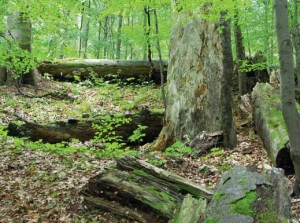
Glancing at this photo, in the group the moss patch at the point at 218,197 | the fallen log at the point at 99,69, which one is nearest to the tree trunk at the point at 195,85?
the moss patch at the point at 218,197

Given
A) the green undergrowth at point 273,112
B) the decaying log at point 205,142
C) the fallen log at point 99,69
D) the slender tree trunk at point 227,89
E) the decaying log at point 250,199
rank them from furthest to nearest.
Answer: the fallen log at point 99,69
the decaying log at point 205,142
the slender tree trunk at point 227,89
the green undergrowth at point 273,112
the decaying log at point 250,199

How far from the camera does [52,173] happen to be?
6.16 meters

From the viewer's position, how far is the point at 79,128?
9.46 m

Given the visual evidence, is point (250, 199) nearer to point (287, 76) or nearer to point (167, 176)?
point (167, 176)

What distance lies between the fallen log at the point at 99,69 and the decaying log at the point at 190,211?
1397 centimetres

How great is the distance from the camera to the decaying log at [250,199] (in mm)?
2984

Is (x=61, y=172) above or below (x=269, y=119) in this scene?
below

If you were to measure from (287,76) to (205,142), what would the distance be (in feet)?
12.2

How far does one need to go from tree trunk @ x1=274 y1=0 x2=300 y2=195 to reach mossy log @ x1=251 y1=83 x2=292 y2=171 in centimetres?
133

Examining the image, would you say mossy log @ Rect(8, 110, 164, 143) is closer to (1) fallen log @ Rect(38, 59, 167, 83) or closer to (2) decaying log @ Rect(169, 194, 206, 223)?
(2) decaying log @ Rect(169, 194, 206, 223)

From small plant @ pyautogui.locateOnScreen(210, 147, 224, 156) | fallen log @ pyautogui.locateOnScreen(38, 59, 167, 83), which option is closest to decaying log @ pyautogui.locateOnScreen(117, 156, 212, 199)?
small plant @ pyautogui.locateOnScreen(210, 147, 224, 156)

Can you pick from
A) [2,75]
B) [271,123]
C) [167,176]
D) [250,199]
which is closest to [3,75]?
[2,75]

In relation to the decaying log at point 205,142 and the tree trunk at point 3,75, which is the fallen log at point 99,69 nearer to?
the tree trunk at point 3,75

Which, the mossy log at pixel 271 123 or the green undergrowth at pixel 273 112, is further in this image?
the green undergrowth at pixel 273 112
